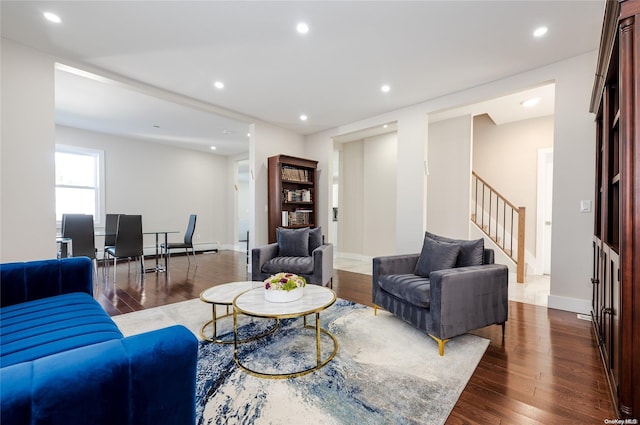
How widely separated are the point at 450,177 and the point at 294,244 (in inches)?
126

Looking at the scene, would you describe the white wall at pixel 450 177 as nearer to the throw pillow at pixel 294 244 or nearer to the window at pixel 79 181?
the throw pillow at pixel 294 244

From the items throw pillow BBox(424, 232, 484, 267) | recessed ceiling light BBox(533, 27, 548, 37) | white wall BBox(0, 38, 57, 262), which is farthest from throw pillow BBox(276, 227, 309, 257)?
recessed ceiling light BBox(533, 27, 548, 37)

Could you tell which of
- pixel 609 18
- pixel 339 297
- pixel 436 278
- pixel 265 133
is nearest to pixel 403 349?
pixel 436 278

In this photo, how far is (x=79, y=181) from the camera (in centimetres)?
593

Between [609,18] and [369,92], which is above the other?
[369,92]

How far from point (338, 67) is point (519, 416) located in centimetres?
340

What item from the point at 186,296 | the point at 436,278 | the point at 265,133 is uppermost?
the point at 265,133

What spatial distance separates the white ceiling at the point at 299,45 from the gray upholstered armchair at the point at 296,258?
81.8 inches

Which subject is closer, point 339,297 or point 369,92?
point 339,297

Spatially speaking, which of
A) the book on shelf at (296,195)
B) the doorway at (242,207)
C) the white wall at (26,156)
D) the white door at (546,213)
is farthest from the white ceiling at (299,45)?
the doorway at (242,207)

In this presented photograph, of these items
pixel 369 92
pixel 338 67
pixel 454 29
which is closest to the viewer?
pixel 454 29

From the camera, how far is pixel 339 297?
11.7 feet

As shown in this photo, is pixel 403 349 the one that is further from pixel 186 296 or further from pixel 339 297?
pixel 186 296

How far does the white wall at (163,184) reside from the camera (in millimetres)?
6242
